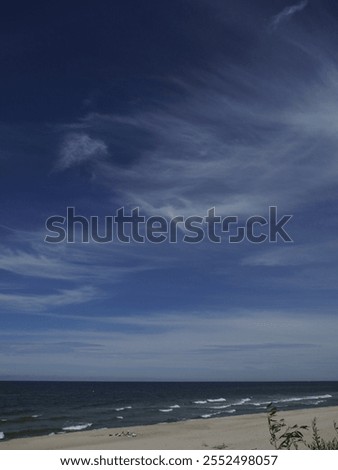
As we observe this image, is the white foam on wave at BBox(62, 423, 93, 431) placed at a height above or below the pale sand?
below

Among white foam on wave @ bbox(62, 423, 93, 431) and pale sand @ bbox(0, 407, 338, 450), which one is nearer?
pale sand @ bbox(0, 407, 338, 450)

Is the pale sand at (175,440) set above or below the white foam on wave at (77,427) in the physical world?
above

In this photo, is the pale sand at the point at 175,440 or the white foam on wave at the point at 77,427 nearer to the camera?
the pale sand at the point at 175,440

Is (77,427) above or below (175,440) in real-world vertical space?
below

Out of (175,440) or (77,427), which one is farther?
(77,427)
